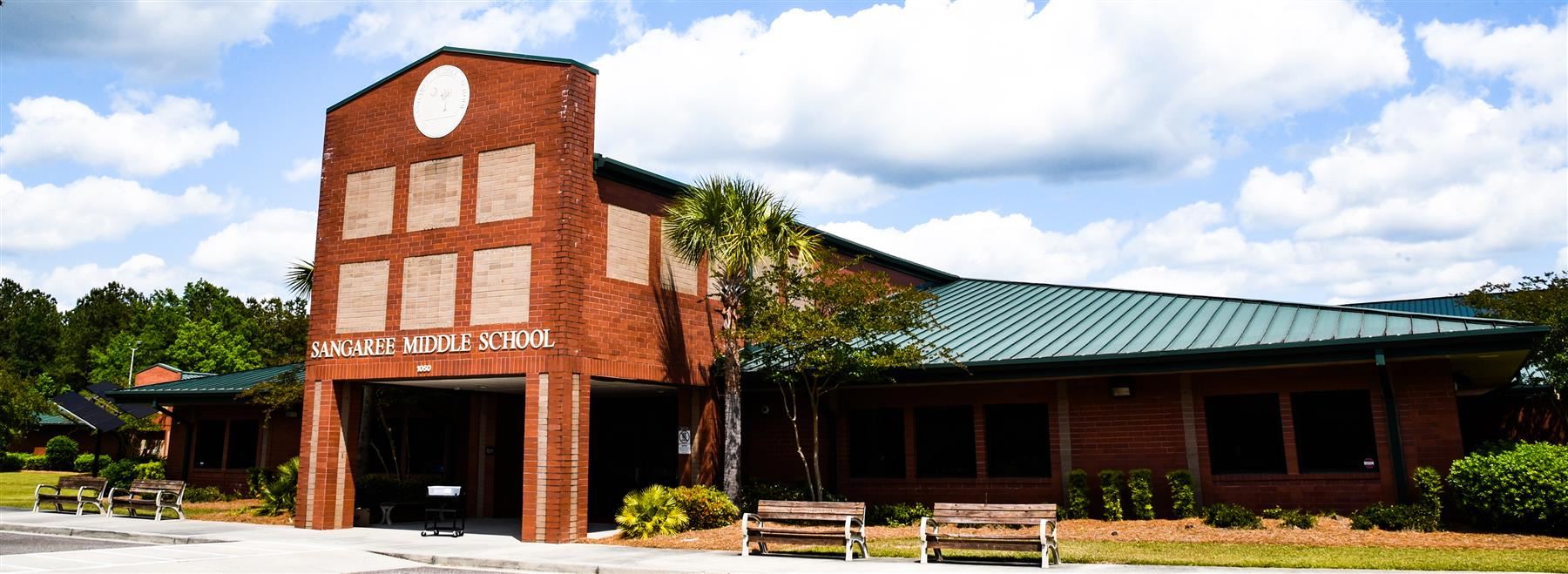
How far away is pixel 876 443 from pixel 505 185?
10.1m

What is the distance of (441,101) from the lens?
2227 centimetres

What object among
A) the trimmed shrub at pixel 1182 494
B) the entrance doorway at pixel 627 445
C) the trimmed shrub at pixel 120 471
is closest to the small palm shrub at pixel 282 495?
the entrance doorway at pixel 627 445

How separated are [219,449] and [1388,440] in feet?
104

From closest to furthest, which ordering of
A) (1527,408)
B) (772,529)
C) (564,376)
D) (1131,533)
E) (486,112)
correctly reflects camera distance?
(772,529), (1131,533), (564,376), (486,112), (1527,408)

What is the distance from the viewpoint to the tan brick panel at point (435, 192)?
21.6 meters

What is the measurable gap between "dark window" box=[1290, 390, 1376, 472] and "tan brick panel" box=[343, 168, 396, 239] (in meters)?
18.6

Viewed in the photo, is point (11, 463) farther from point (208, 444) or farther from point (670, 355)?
point (670, 355)

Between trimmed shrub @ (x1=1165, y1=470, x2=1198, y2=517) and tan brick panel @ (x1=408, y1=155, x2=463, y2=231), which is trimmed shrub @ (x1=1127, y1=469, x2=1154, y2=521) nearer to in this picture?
trimmed shrub @ (x1=1165, y1=470, x2=1198, y2=517)

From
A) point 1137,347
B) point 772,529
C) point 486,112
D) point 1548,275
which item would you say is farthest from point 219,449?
point 1548,275

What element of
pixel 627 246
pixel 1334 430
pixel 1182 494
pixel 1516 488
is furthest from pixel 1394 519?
pixel 627 246

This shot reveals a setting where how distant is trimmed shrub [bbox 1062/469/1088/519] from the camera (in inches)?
822

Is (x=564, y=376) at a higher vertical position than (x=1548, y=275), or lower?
lower

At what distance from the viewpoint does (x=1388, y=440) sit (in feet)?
61.1

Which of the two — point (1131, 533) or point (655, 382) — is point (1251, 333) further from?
point (655, 382)
